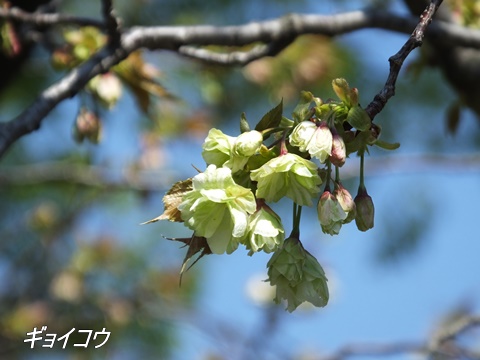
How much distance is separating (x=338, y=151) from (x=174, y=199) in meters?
0.19

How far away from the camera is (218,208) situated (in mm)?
836

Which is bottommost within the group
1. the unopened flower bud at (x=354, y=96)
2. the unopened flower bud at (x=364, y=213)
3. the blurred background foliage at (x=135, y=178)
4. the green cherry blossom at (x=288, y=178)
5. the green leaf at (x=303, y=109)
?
the blurred background foliage at (x=135, y=178)

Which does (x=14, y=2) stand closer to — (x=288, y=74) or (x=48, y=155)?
(x=288, y=74)

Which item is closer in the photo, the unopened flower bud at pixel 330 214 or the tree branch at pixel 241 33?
the unopened flower bud at pixel 330 214

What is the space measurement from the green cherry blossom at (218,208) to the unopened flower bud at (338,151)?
91 millimetres

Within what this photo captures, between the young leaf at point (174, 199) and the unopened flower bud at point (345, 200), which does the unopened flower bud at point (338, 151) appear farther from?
the young leaf at point (174, 199)

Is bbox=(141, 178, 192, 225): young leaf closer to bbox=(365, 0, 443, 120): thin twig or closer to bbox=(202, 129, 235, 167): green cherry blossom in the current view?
bbox=(202, 129, 235, 167): green cherry blossom

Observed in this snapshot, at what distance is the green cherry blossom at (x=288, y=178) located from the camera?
2.68ft

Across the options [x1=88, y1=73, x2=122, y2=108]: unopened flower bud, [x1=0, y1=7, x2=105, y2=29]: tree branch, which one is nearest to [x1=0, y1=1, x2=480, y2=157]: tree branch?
[x1=0, y1=7, x2=105, y2=29]: tree branch

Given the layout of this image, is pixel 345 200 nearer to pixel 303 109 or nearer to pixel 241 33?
pixel 303 109

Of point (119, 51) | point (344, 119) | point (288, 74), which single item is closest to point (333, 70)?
point (288, 74)

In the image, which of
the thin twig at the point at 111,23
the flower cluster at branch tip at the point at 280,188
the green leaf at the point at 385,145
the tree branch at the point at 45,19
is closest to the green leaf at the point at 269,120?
the flower cluster at branch tip at the point at 280,188

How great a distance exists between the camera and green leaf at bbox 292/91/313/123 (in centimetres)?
86

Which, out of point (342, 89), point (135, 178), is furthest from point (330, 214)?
point (135, 178)
